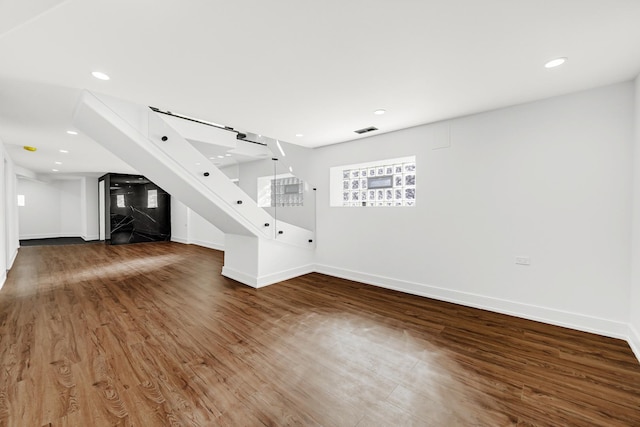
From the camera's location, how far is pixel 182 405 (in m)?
1.77

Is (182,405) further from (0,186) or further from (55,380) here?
(0,186)

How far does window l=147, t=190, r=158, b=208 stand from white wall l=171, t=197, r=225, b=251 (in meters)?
0.57

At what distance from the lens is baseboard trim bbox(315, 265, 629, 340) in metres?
2.71

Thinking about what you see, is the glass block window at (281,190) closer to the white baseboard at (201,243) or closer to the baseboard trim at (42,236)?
the white baseboard at (201,243)

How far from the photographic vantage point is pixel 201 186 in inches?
146

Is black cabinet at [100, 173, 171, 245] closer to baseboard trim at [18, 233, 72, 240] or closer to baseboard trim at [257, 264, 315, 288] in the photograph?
baseboard trim at [18, 233, 72, 240]

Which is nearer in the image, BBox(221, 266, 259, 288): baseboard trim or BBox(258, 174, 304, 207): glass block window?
BBox(221, 266, 259, 288): baseboard trim

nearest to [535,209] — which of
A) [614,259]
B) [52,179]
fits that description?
[614,259]

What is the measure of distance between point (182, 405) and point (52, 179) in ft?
43.3

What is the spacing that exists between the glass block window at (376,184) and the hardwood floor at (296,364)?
170cm

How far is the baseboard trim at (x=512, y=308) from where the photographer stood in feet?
8.90

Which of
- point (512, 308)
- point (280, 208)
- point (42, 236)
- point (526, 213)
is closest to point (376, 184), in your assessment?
point (526, 213)

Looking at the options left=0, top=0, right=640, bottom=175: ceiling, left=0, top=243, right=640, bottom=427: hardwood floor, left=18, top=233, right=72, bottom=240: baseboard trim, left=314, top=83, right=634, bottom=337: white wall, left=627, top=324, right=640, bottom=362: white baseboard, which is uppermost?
left=0, top=0, right=640, bottom=175: ceiling

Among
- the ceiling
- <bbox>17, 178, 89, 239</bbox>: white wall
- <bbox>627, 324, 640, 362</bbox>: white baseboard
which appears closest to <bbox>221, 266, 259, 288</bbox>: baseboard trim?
the ceiling
